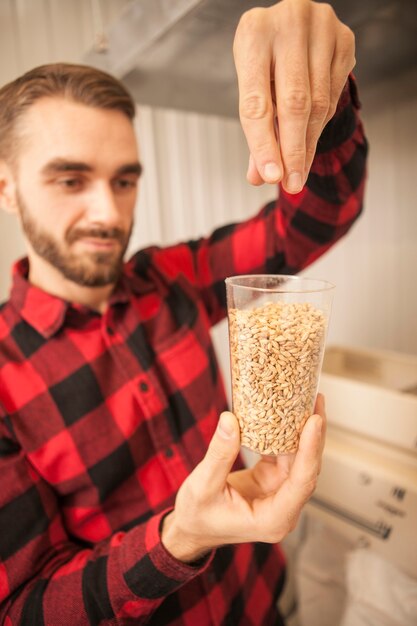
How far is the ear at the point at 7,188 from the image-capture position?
2.21 feet

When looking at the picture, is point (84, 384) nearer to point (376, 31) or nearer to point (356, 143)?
point (356, 143)

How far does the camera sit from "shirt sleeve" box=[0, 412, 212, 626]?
49 centimetres

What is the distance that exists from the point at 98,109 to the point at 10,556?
0.65 meters

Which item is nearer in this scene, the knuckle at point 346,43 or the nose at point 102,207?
the knuckle at point 346,43

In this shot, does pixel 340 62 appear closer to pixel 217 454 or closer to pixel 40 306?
pixel 217 454

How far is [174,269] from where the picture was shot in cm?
88

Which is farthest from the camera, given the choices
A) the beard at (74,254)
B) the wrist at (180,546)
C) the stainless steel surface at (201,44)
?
the beard at (74,254)

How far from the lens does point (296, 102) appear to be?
12.8 inches

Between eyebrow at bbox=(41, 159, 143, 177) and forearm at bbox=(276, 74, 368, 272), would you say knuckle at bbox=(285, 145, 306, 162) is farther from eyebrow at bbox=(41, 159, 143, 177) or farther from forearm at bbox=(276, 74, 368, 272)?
eyebrow at bbox=(41, 159, 143, 177)

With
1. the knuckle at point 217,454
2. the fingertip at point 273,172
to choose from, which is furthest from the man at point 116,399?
the fingertip at point 273,172

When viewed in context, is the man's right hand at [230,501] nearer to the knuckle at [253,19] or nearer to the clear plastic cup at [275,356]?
the clear plastic cup at [275,356]

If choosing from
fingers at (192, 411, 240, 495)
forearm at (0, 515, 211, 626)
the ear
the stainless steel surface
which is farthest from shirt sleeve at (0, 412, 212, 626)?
the stainless steel surface

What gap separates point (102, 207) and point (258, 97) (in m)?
0.38

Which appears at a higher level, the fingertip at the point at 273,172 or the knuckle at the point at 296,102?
the knuckle at the point at 296,102
